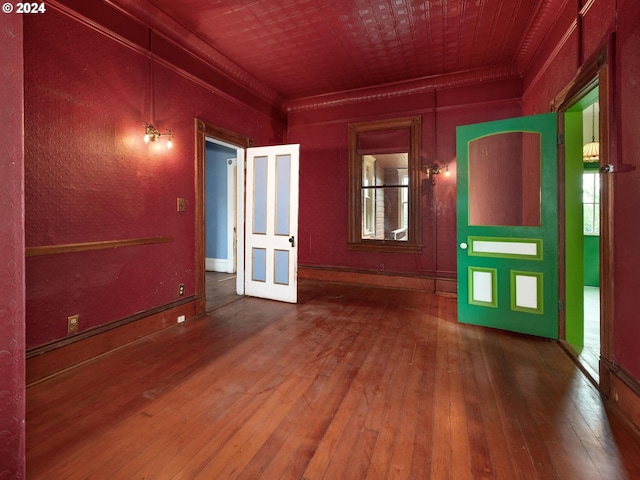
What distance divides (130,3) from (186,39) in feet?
2.29

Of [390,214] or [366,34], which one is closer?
[366,34]

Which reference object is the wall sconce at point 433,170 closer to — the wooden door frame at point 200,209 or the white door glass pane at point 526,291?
the white door glass pane at point 526,291

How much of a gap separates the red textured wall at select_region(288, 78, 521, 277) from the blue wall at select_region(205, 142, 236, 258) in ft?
5.56

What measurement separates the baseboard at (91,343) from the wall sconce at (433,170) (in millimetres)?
4079

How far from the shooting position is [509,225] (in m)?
3.39

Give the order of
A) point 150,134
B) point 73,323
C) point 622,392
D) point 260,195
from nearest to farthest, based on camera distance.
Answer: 1. point 622,392
2. point 73,323
3. point 150,134
4. point 260,195

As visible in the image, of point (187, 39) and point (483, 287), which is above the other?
point (187, 39)

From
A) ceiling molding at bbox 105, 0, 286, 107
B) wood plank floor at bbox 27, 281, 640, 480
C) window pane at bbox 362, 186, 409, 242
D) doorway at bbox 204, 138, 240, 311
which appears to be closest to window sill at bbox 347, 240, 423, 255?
window pane at bbox 362, 186, 409, 242

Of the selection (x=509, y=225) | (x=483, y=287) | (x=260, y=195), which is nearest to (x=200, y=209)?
(x=260, y=195)

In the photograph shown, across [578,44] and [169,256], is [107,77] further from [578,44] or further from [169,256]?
[578,44]

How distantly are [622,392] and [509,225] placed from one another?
177 centimetres

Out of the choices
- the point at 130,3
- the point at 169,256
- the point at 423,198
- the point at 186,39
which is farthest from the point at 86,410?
the point at 423,198

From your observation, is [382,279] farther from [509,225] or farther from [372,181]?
[509,225]

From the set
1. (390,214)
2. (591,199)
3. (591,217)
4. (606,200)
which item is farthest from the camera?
(390,214)
